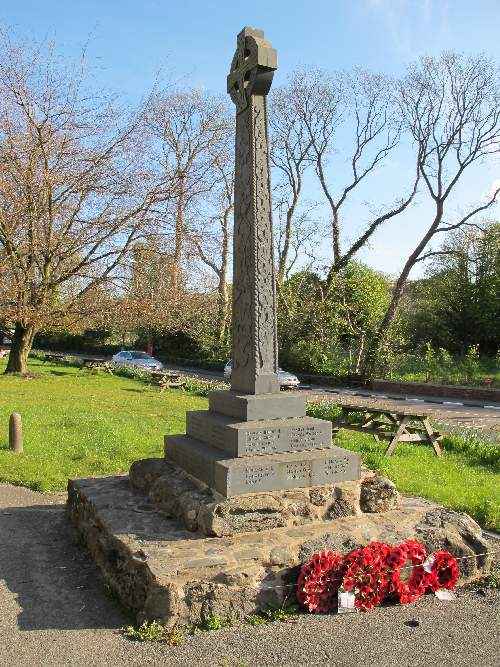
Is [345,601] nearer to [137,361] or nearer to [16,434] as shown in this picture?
[16,434]

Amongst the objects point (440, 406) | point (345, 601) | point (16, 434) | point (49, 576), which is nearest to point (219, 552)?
point (345, 601)

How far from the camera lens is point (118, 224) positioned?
23406 mm

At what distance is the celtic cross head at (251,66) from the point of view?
6.37 metres

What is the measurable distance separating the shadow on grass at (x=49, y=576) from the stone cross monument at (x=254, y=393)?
1.38 metres

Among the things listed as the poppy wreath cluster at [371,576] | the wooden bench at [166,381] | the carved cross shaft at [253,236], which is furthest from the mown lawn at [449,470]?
the wooden bench at [166,381]

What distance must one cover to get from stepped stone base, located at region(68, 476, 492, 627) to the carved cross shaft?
158 cm

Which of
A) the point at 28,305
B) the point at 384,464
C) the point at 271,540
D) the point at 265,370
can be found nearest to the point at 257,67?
the point at 265,370

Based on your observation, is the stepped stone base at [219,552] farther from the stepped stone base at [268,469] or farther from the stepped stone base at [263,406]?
Answer: the stepped stone base at [263,406]

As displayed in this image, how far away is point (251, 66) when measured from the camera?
6.45m

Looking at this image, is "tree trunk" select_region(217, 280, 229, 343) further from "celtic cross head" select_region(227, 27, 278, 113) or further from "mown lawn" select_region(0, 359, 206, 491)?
"celtic cross head" select_region(227, 27, 278, 113)

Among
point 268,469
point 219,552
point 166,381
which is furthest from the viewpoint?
point 166,381

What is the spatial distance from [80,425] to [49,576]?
754cm

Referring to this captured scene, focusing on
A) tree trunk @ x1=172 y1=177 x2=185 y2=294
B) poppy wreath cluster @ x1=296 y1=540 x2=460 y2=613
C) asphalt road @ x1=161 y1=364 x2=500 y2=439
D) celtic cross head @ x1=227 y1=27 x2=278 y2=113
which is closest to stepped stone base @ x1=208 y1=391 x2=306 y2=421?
poppy wreath cluster @ x1=296 y1=540 x2=460 y2=613

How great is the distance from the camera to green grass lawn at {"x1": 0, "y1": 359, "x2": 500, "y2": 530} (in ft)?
28.3
